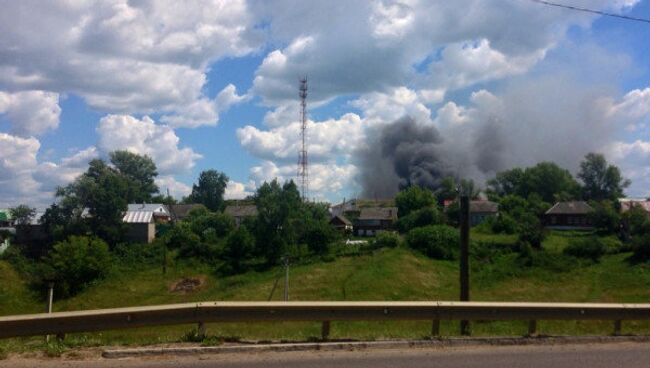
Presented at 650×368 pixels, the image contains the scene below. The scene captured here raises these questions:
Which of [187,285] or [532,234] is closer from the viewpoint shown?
[187,285]

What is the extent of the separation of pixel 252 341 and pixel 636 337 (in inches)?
303

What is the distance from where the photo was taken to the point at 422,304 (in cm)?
1145

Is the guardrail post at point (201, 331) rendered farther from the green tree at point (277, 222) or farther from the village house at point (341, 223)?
the village house at point (341, 223)

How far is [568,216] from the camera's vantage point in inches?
3374

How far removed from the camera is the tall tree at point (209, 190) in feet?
414

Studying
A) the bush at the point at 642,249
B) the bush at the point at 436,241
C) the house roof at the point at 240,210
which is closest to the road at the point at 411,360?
the bush at the point at 642,249

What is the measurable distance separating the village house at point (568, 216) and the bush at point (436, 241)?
3031cm

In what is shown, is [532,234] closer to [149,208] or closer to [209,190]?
[149,208]

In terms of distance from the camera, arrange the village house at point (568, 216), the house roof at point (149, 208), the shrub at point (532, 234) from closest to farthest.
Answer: the shrub at point (532, 234) → the house roof at point (149, 208) → the village house at point (568, 216)

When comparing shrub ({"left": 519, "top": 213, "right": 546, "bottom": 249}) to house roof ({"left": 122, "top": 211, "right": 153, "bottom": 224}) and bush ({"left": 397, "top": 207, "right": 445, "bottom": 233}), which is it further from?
house roof ({"left": 122, "top": 211, "right": 153, "bottom": 224})

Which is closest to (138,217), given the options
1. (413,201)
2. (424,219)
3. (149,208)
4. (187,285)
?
(149,208)

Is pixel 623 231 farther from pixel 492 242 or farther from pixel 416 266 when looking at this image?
pixel 416 266

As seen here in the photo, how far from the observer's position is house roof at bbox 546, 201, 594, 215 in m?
83.9

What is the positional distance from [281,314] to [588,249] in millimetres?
50855
